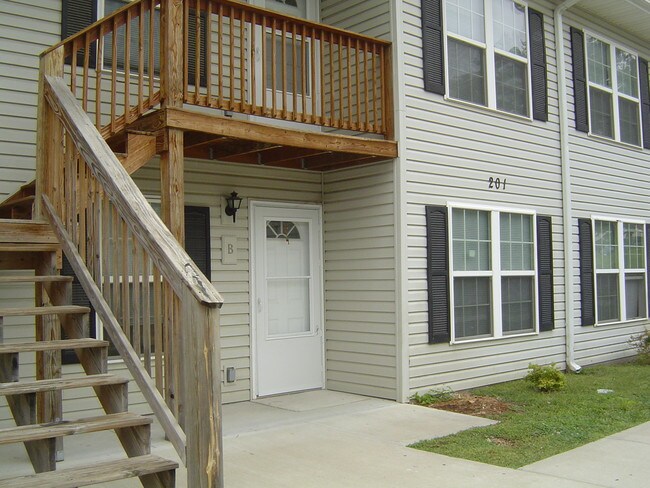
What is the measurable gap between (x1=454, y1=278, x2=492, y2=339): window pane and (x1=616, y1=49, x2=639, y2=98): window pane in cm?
520

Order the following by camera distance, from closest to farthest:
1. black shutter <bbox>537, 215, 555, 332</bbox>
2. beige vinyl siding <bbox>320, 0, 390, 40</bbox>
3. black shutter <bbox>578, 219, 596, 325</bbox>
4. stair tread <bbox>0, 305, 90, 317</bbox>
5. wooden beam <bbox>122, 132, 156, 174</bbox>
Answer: stair tread <bbox>0, 305, 90, 317</bbox>
wooden beam <bbox>122, 132, 156, 174</bbox>
beige vinyl siding <bbox>320, 0, 390, 40</bbox>
black shutter <bbox>537, 215, 555, 332</bbox>
black shutter <bbox>578, 219, 596, 325</bbox>

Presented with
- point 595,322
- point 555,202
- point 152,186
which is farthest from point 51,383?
point 595,322

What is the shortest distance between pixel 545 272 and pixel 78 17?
6.72 meters

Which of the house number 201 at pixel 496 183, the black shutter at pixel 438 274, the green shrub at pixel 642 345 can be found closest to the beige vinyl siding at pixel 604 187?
the green shrub at pixel 642 345

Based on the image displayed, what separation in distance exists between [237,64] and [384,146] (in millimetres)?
2055

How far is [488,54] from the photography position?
8914 mm

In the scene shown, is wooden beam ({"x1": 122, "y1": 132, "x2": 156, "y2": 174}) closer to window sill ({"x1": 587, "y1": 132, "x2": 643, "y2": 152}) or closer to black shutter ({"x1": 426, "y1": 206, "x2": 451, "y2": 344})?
black shutter ({"x1": 426, "y1": 206, "x2": 451, "y2": 344})

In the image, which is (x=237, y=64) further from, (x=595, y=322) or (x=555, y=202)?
(x=595, y=322)

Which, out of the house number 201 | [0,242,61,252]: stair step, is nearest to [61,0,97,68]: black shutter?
[0,242,61,252]: stair step

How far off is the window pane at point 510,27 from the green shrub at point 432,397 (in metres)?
4.53

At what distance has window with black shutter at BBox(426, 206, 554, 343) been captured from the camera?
26.5 ft

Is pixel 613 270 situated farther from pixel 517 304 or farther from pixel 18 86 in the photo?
pixel 18 86

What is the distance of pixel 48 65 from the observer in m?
4.95

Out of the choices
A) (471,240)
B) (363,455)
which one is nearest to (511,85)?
(471,240)
